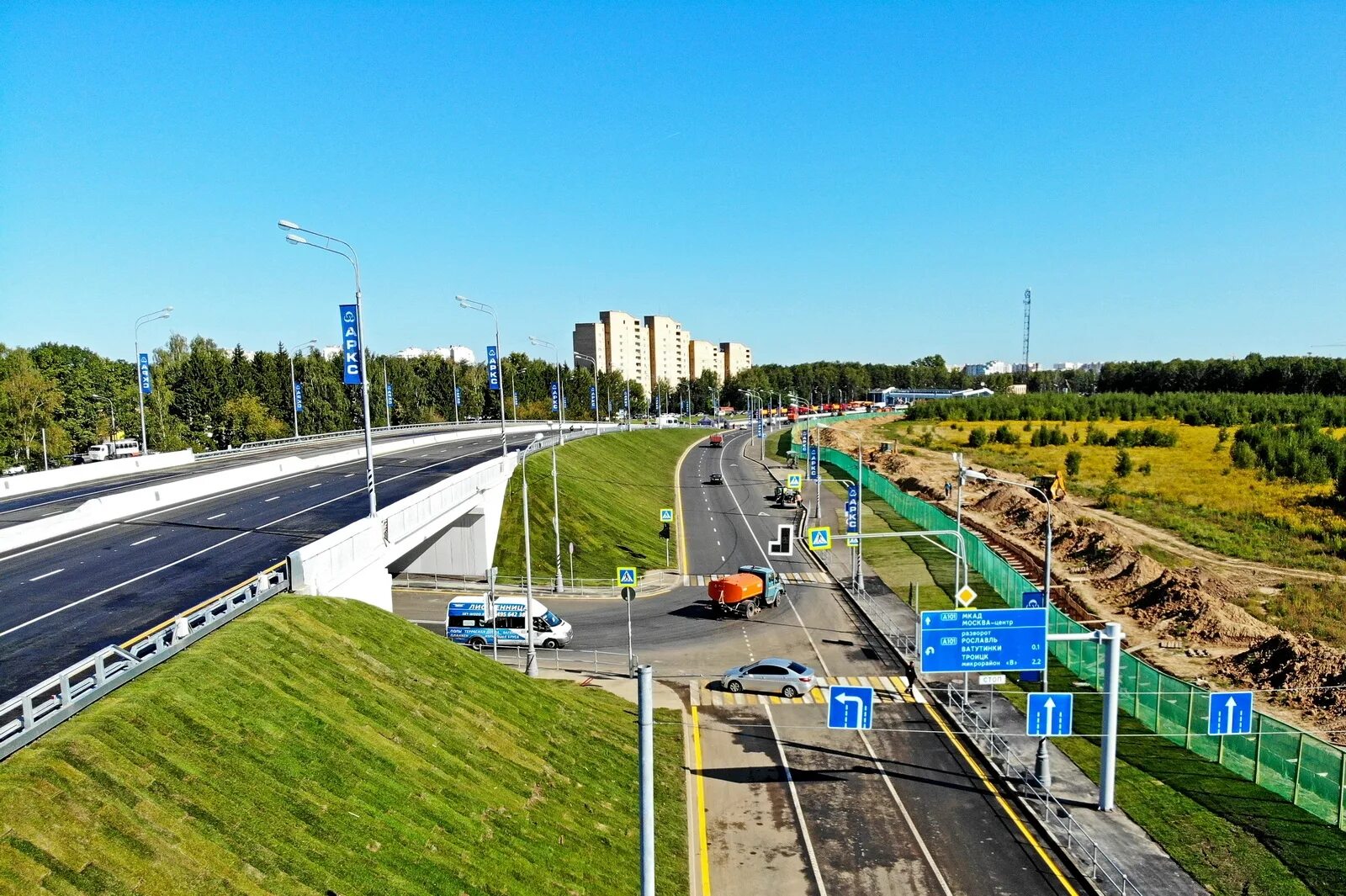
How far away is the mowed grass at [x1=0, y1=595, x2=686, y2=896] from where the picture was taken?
11719mm

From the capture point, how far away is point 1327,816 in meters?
20.7

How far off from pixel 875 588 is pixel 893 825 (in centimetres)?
2550

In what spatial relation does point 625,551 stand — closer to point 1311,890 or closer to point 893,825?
point 893,825

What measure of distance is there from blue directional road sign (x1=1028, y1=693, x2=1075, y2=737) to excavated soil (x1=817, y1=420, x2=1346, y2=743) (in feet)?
19.1

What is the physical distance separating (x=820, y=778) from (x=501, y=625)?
17.0 m

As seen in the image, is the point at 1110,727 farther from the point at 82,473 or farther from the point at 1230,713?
the point at 82,473

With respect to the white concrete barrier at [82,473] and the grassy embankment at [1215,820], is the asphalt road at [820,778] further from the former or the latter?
the white concrete barrier at [82,473]

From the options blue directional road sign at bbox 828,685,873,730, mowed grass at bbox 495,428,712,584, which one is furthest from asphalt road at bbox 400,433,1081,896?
mowed grass at bbox 495,428,712,584

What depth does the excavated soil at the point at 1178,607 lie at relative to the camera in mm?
28953

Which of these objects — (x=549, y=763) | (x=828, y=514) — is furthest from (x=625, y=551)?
(x=549, y=763)

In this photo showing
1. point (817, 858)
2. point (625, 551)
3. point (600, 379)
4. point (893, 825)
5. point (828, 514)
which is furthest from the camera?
point (600, 379)

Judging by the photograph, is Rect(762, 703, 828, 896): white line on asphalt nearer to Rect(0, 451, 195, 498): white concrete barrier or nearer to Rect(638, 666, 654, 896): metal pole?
Rect(638, 666, 654, 896): metal pole

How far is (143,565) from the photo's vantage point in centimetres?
2686

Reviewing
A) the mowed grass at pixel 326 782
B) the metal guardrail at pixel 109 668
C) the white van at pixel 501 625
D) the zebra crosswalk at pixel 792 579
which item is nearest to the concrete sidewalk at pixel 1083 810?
the zebra crosswalk at pixel 792 579
